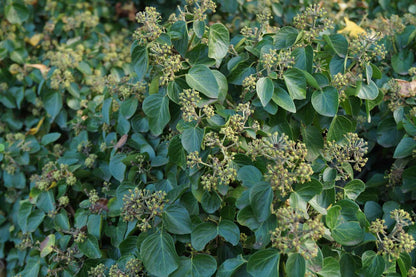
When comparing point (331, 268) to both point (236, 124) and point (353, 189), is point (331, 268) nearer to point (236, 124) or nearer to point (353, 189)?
point (353, 189)

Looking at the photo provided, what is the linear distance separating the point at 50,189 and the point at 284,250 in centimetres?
139

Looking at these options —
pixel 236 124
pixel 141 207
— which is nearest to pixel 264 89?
pixel 236 124

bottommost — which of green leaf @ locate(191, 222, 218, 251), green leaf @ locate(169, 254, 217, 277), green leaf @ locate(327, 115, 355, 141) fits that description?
green leaf @ locate(169, 254, 217, 277)

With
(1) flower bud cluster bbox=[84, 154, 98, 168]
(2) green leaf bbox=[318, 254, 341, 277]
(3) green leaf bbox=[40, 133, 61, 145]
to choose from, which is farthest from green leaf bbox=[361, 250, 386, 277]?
(3) green leaf bbox=[40, 133, 61, 145]

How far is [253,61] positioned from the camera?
75.5 inches

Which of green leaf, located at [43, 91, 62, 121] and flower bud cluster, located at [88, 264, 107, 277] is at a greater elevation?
green leaf, located at [43, 91, 62, 121]

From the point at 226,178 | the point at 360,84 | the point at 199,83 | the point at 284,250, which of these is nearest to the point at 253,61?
the point at 199,83

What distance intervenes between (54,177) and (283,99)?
49.0 inches

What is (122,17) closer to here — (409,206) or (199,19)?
(199,19)

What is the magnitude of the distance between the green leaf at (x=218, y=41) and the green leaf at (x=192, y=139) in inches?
14.1

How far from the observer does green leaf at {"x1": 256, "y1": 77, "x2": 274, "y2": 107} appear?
1683 millimetres

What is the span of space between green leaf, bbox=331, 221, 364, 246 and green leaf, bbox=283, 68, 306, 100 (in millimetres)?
507

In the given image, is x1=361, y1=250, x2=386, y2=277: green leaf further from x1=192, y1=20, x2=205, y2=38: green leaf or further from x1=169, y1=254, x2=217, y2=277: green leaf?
x1=192, y1=20, x2=205, y2=38: green leaf

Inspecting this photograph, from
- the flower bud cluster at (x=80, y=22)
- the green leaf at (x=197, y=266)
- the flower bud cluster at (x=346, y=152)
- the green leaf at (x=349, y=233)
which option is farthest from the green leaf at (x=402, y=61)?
the flower bud cluster at (x=80, y=22)
